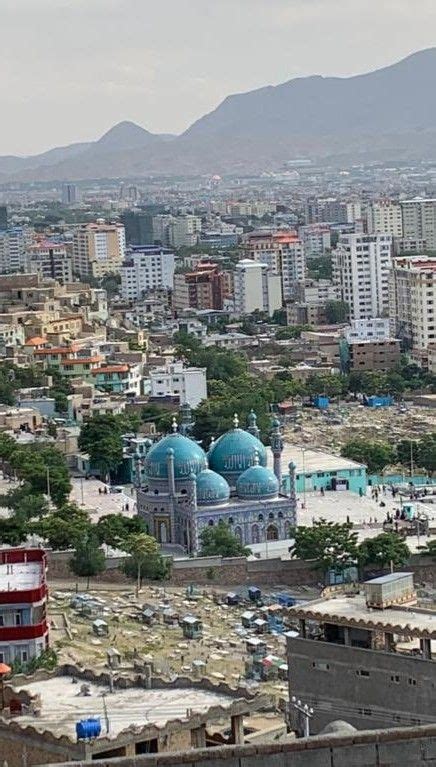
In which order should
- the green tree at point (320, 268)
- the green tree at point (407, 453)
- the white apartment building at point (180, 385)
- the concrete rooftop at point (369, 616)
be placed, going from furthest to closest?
the green tree at point (320, 268)
the white apartment building at point (180, 385)
the green tree at point (407, 453)
the concrete rooftop at point (369, 616)

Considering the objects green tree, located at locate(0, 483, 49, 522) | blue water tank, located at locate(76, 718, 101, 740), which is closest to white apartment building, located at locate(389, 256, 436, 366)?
green tree, located at locate(0, 483, 49, 522)

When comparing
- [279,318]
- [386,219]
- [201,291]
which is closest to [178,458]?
[279,318]

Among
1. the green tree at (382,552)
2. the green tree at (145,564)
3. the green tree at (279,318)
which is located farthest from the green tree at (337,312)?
the green tree at (145,564)

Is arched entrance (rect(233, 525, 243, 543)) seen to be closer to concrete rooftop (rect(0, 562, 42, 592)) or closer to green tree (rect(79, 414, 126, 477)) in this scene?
green tree (rect(79, 414, 126, 477))

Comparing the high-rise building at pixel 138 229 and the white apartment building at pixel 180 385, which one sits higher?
the high-rise building at pixel 138 229

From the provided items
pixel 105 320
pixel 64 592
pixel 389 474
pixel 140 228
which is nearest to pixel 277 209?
pixel 140 228

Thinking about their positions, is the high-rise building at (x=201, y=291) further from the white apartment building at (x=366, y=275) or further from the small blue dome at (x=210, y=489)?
the small blue dome at (x=210, y=489)

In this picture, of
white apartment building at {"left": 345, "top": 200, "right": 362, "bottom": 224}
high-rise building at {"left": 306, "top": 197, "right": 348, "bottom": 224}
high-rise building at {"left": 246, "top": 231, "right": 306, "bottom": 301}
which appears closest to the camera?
high-rise building at {"left": 246, "top": 231, "right": 306, "bottom": 301}

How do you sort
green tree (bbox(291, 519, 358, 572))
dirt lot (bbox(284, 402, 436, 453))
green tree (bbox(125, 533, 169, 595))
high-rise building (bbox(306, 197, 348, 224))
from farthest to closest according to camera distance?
high-rise building (bbox(306, 197, 348, 224))
dirt lot (bbox(284, 402, 436, 453))
green tree (bbox(291, 519, 358, 572))
green tree (bbox(125, 533, 169, 595))
